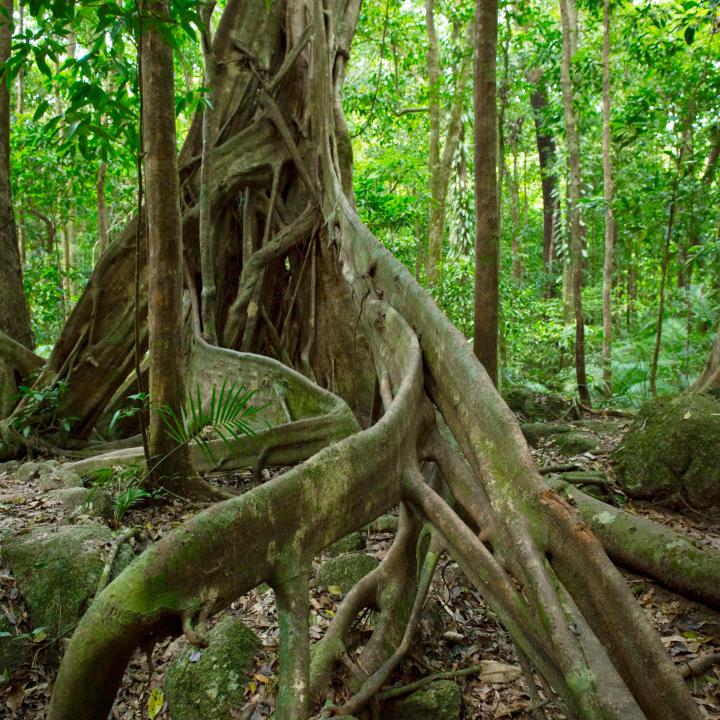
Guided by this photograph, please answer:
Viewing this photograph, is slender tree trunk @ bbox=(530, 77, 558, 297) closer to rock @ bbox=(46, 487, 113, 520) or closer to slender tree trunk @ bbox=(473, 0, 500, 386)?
slender tree trunk @ bbox=(473, 0, 500, 386)

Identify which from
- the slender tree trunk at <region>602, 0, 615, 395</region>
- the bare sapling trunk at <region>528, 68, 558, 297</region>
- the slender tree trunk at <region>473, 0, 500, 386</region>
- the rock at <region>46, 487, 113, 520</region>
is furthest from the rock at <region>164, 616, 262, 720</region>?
the bare sapling trunk at <region>528, 68, 558, 297</region>

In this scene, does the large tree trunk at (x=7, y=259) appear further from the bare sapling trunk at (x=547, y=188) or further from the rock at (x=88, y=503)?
the bare sapling trunk at (x=547, y=188)

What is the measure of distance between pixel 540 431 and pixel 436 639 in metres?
3.56

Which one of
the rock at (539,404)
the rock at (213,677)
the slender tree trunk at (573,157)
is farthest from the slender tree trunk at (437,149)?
the rock at (213,677)

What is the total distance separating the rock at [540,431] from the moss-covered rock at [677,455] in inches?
53.4

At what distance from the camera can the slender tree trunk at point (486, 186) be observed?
5.14m

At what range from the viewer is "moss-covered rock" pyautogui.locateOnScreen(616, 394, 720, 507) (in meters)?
4.48

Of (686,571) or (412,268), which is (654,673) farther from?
(412,268)

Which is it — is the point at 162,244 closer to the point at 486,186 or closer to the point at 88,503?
the point at 88,503

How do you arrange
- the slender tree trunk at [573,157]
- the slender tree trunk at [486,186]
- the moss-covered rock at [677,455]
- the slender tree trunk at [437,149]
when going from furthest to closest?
the slender tree trunk at [437,149], the slender tree trunk at [573,157], the slender tree trunk at [486,186], the moss-covered rock at [677,455]

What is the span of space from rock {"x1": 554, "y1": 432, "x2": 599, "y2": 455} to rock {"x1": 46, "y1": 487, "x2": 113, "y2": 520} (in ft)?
12.7

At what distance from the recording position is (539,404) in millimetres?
7695

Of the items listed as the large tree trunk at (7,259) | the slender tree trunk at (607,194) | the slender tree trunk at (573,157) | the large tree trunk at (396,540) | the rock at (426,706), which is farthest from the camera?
the slender tree trunk at (607,194)

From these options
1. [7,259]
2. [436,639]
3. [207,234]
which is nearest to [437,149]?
[207,234]
